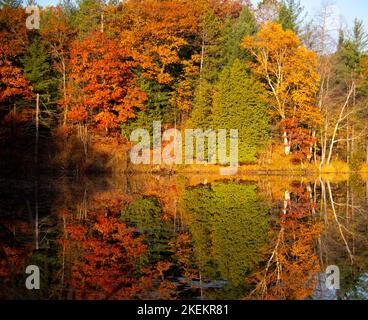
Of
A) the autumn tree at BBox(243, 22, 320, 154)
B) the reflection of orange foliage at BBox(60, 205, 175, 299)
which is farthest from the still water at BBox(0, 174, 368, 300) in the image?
the autumn tree at BBox(243, 22, 320, 154)

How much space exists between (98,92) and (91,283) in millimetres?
28296

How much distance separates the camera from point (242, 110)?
38.2 m

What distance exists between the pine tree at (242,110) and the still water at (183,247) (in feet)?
62.8

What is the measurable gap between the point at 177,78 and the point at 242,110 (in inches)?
244

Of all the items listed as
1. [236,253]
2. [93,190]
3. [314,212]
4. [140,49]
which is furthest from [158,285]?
[140,49]

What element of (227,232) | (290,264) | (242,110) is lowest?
(290,264)

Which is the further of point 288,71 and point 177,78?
point 177,78

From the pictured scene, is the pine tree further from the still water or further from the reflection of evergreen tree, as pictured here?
the still water

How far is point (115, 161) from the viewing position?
3303 centimetres

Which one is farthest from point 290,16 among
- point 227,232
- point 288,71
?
point 227,232

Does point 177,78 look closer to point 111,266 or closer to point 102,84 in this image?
point 102,84

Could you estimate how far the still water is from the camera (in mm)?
7246

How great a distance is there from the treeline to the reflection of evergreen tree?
17882 mm
